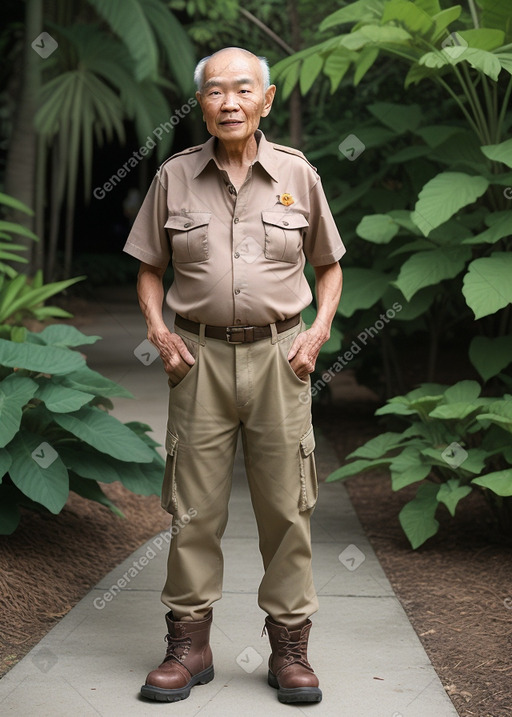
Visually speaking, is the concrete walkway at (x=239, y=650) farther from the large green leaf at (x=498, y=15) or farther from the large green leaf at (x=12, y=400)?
the large green leaf at (x=498, y=15)

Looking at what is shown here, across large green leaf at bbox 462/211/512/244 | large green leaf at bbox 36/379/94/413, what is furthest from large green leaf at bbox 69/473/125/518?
large green leaf at bbox 462/211/512/244

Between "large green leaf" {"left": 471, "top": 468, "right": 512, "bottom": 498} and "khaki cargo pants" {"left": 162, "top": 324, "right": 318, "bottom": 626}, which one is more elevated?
"khaki cargo pants" {"left": 162, "top": 324, "right": 318, "bottom": 626}

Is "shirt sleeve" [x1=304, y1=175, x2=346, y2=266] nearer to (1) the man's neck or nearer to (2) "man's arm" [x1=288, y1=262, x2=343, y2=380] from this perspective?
(2) "man's arm" [x1=288, y1=262, x2=343, y2=380]

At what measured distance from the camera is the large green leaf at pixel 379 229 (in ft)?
18.0

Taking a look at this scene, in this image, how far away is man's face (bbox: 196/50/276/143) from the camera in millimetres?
3385

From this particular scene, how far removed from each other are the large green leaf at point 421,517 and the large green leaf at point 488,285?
1.02m

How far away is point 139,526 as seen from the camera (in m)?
5.75

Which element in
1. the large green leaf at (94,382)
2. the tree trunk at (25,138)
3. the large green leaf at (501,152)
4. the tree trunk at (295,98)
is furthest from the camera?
the tree trunk at (25,138)

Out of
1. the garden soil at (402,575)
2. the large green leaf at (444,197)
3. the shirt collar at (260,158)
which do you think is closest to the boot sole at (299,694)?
the garden soil at (402,575)

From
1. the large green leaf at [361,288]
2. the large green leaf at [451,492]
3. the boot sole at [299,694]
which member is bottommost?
the boot sole at [299,694]

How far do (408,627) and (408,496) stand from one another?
217 centimetres

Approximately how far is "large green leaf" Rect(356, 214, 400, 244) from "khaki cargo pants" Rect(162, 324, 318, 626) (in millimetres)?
2015

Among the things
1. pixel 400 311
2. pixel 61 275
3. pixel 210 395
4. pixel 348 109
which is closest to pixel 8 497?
pixel 210 395
